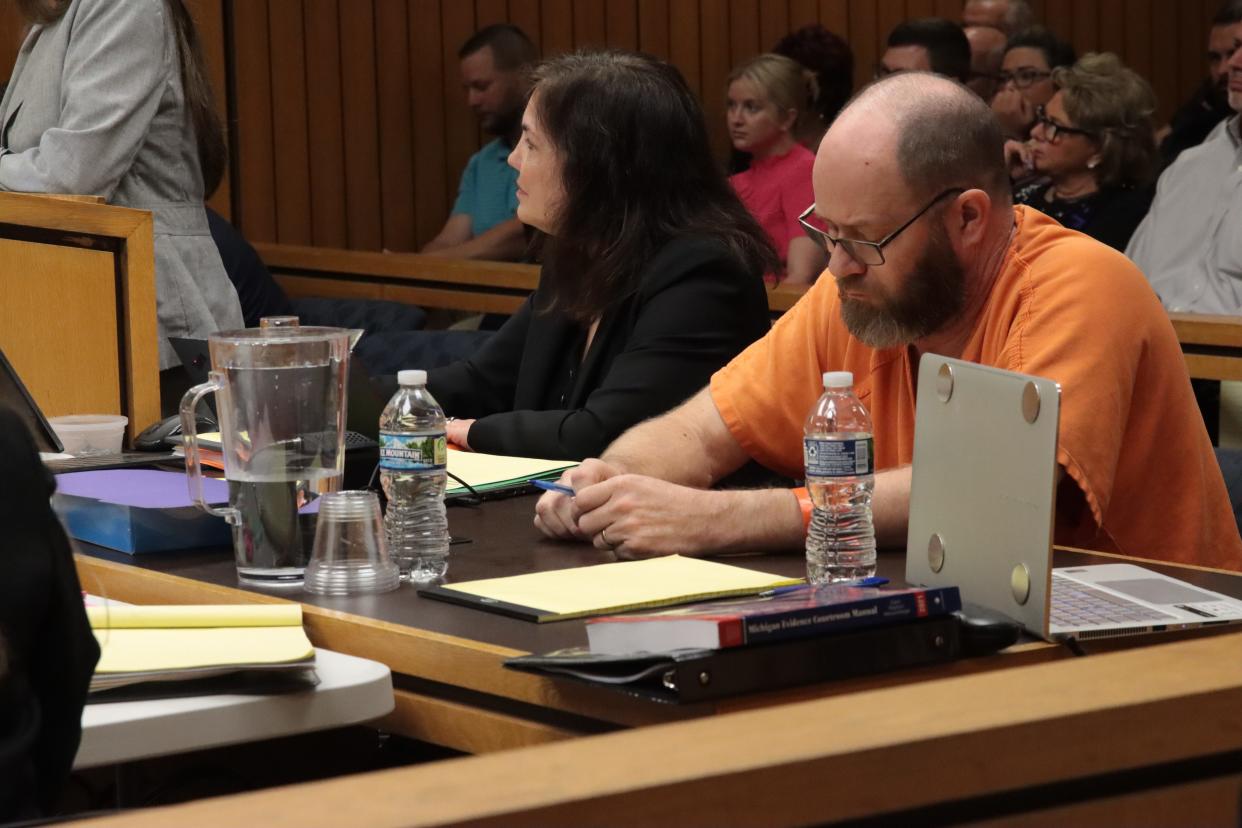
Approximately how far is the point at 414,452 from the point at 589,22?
512 cm

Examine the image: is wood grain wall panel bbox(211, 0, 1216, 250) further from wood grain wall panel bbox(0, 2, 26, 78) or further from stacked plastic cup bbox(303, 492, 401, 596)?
stacked plastic cup bbox(303, 492, 401, 596)

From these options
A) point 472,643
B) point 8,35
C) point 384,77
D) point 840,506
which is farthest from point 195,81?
point 384,77

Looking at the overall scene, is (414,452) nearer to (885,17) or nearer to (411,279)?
(411,279)

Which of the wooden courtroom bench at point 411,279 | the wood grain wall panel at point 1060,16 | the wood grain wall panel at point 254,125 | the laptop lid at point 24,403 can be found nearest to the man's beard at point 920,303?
the laptop lid at point 24,403

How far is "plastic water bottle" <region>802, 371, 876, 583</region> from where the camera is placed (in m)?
1.73

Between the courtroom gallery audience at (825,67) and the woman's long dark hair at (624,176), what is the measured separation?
3231 mm

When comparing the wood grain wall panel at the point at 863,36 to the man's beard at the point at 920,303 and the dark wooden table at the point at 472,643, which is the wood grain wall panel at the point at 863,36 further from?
the dark wooden table at the point at 472,643

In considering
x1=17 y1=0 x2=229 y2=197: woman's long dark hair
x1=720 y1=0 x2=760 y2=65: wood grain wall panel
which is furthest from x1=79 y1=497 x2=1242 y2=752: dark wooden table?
x1=720 y1=0 x2=760 y2=65: wood grain wall panel

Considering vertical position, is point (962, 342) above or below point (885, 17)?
below

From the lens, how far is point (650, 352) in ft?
8.71

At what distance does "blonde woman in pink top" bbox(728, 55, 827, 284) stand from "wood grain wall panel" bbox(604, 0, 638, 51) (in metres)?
1.11

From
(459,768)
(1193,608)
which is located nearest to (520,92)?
(1193,608)

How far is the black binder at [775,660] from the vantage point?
1.30m

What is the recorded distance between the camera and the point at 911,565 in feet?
5.59
